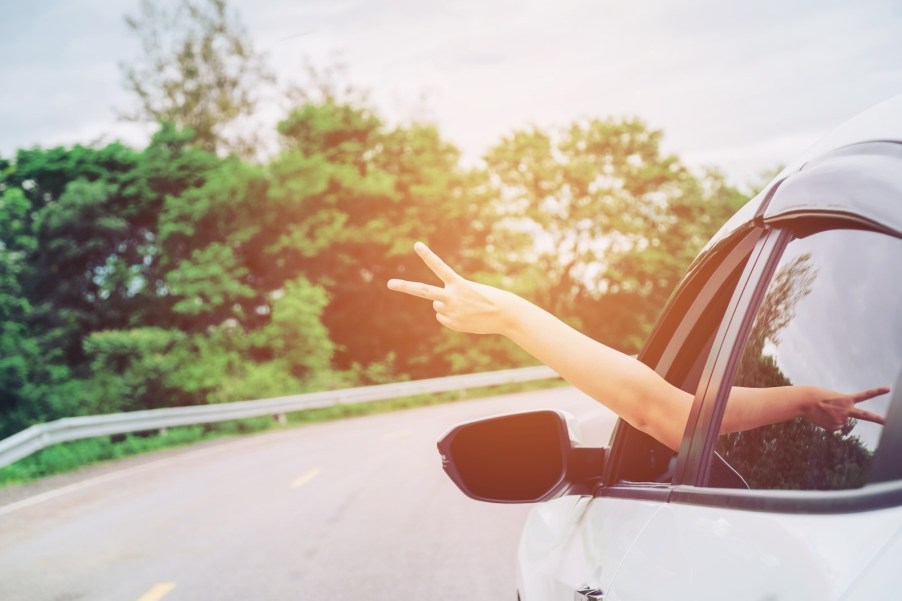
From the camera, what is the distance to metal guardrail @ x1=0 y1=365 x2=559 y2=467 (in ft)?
59.8

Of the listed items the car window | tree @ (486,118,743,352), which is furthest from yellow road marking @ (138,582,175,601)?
tree @ (486,118,743,352)

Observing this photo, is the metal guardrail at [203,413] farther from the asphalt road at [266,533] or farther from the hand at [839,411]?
the hand at [839,411]

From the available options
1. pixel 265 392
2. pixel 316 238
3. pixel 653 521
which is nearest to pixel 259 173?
pixel 316 238

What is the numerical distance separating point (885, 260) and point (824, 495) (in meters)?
0.31

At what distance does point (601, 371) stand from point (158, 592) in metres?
6.31

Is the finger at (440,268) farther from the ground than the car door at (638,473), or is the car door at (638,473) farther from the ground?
the finger at (440,268)

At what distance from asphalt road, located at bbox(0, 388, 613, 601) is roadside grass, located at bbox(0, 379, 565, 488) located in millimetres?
1619

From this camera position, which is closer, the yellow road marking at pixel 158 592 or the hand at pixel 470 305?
the hand at pixel 470 305

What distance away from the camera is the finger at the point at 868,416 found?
1247mm

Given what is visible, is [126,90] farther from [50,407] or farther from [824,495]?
[824,495]

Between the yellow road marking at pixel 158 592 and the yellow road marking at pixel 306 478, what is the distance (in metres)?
5.38

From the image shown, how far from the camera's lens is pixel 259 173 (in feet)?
144

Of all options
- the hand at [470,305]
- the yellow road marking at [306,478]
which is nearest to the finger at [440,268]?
the hand at [470,305]

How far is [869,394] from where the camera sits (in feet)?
4.26
